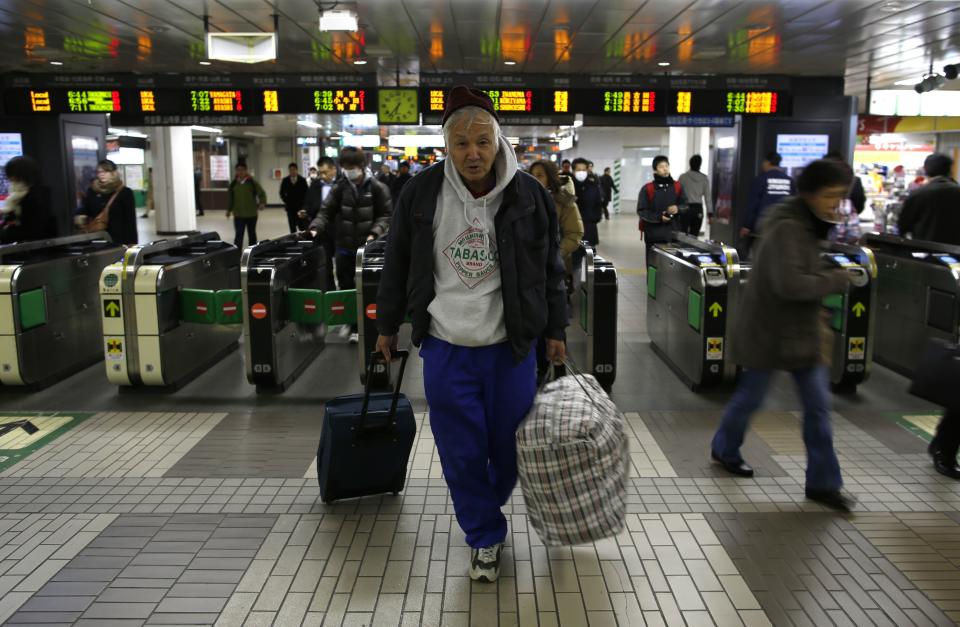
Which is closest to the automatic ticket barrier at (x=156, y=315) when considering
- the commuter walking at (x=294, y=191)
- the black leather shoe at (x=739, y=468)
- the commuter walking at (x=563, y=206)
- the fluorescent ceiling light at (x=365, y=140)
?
the commuter walking at (x=563, y=206)

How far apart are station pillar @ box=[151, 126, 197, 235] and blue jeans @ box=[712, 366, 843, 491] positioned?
1741 centimetres

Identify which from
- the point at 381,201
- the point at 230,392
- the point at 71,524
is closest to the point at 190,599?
the point at 71,524

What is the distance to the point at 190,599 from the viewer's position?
317 centimetres

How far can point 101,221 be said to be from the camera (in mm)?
8914

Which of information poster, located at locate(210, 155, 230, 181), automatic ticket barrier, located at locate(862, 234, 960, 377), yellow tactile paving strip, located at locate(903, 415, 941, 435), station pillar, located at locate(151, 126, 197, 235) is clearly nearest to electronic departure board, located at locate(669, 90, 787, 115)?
automatic ticket barrier, located at locate(862, 234, 960, 377)

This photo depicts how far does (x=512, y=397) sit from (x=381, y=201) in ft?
16.2

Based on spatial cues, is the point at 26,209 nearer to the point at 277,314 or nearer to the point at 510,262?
the point at 277,314

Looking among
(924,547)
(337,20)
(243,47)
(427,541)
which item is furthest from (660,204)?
(427,541)

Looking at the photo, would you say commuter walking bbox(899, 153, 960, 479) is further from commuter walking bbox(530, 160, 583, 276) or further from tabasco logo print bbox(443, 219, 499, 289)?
tabasco logo print bbox(443, 219, 499, 289)

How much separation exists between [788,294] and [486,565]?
1.78m

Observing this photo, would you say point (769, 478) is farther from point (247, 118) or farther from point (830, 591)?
point (247, 118)

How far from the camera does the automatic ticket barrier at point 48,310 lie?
617 cm

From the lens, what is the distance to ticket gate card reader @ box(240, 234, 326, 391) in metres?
6.20

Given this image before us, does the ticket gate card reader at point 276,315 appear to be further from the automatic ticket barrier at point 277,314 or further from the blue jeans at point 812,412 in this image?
the blue jeans at point 812,412
